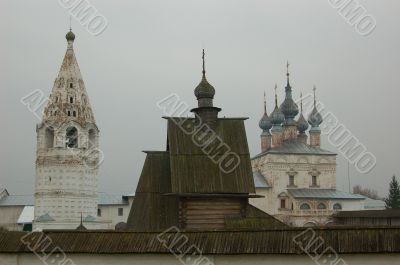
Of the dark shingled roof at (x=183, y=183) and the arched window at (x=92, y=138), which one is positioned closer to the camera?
the dark shingled roof at (x=183, y=183)

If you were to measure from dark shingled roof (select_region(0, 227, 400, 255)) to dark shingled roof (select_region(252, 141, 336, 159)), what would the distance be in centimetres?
3843

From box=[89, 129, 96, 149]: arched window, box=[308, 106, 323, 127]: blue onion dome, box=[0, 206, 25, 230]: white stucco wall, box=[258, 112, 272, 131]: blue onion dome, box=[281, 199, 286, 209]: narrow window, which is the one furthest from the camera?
box=[258, 112, 272, 131]: blue onion dome

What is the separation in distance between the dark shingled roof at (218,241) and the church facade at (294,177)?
Answer: 117ft

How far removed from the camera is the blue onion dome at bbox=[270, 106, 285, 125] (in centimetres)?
5462

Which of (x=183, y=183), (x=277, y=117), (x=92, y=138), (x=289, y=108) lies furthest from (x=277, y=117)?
(x=183, y=183)

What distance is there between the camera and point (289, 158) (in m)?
51.4

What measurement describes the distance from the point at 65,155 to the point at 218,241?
93.3 ft

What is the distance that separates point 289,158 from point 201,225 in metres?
35.4

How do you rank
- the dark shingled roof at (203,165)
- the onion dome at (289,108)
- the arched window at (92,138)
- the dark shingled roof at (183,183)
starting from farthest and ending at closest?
the onion dome at (289,108)
the arched window at (92,138)
the dark shingled roof at (203,165)
the dark shingled roof at (183,183)

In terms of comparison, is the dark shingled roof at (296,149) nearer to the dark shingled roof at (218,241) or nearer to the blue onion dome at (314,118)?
the blue onion dome at (314,118)

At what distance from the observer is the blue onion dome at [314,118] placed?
55594 millimetres

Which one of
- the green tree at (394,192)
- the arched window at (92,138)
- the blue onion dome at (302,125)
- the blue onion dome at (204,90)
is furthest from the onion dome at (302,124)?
the blue onion dome at (204,90)

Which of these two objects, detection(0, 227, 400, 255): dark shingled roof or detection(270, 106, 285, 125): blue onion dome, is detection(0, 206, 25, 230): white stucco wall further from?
detection(0, 227, 400, 255): dark shingled roof

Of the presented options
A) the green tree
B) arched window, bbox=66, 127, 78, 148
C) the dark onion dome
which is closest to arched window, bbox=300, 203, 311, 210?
the green tree
